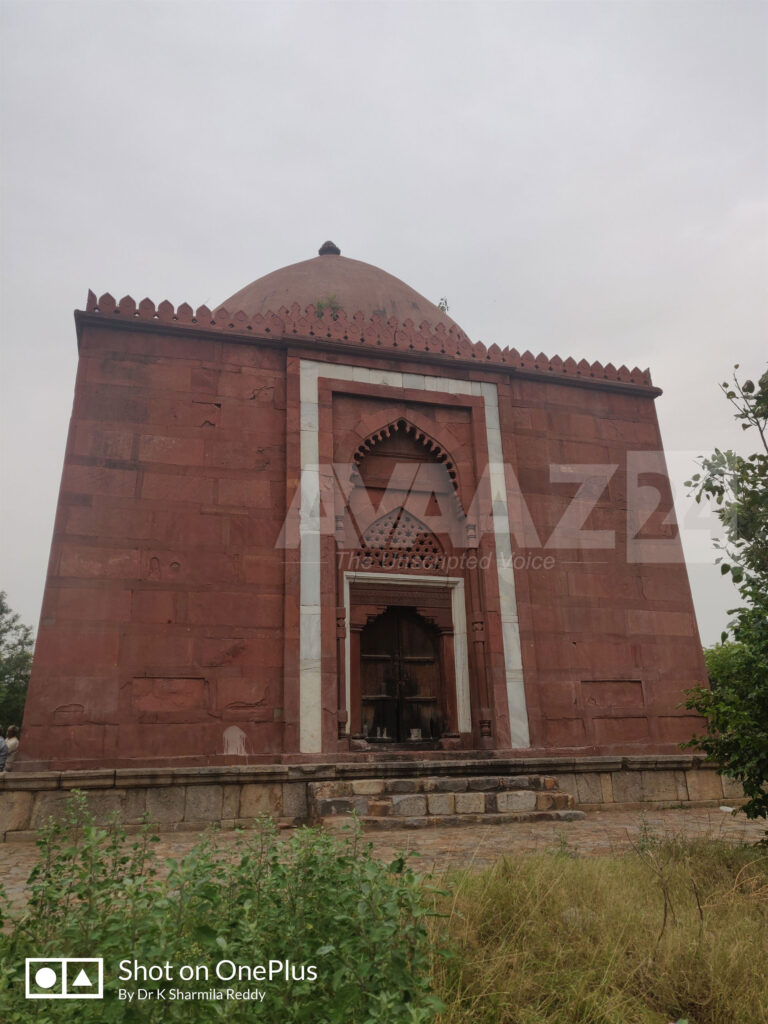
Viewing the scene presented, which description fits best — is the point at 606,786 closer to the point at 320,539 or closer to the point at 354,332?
the point at 320,539

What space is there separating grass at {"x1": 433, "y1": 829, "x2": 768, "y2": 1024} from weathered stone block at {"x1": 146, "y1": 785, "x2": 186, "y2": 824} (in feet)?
12.8

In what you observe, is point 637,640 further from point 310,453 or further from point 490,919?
point 490,919

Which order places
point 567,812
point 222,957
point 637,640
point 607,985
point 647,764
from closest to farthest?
1. point 222,957
2. point 607,985
3. point 567,812
4. point 647,764
5. point 637,640

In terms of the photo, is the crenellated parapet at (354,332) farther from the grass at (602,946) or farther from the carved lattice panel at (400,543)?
the grass at (602,946)

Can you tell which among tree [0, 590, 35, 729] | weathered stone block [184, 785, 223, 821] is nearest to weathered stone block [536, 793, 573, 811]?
weathered stone block [184, 785, 223, 821]

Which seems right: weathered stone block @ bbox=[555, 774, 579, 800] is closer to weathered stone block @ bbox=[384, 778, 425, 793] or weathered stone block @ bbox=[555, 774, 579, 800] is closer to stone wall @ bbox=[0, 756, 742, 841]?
stone wall @ bbox=[0, 756, 742, 841]

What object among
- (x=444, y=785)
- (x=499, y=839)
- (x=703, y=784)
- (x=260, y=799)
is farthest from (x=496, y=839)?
(x=703, y=784)

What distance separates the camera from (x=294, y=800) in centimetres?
725

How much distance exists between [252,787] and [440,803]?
5.84 feet

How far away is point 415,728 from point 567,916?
19.9ft

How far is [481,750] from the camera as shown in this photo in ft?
28.5

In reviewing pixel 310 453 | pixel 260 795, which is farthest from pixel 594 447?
pixel 260 795

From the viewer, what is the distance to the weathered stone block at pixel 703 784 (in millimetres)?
8445

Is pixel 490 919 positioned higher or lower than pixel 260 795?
lower
